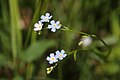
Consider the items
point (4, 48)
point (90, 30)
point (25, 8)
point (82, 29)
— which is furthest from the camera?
point (25, 8)

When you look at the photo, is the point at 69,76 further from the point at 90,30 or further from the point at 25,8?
the point at 25,8

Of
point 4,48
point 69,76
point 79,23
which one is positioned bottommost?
point 69,76

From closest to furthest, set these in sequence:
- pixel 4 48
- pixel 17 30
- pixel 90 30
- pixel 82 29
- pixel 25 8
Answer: pixel 17 30, pixel 4 48, pixel 90 30, pixel 82 29, pixel 25 8

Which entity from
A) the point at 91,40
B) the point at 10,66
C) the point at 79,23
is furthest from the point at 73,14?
the point at 10,66

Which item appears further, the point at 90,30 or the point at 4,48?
the point at 90,30

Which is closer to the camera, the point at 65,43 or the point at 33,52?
the point at 33,52

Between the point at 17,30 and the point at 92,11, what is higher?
the point at 92,11
